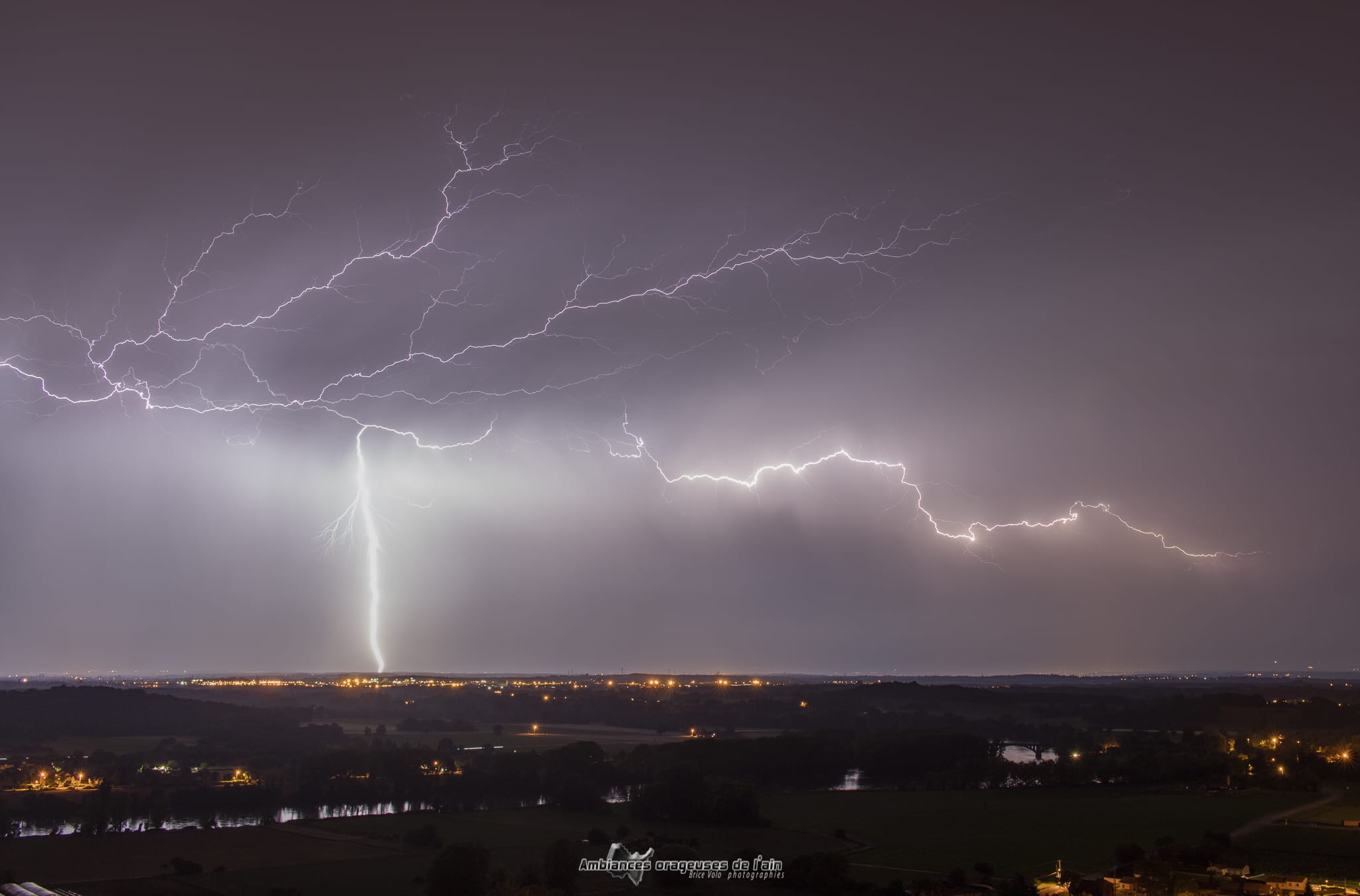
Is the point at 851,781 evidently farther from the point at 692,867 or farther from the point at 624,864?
the point at 692,867

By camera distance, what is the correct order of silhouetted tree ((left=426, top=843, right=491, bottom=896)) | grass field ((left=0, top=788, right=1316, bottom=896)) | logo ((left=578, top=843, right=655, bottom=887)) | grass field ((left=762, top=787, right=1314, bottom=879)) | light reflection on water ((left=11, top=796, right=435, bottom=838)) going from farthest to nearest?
light reflection on water ((left=11, top=796, right=435, bottom=838)), grass field ((left=762, top=787, right=1314, bottom=879)), logo ((left=578, top=843, right=655, bottom=887)), grass field ((left=0, top=788, right=1316, bottom=896)), silhouetted tree ((left=426, top=843, right=491, bottom=896))

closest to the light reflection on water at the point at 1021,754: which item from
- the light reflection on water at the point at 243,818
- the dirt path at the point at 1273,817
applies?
the dirt path at the point at 1273,817

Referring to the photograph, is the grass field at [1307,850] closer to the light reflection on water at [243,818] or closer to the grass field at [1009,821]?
the grass field at [1009,821]

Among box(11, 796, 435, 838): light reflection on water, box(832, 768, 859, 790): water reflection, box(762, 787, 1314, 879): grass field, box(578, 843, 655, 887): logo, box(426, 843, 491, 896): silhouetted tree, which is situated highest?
box(426, 843, 491, 896): silhouetted tree

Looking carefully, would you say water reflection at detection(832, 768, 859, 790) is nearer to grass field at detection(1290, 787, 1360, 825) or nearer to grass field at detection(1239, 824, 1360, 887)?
grass field at detection(1290, 787, 1360, 825)

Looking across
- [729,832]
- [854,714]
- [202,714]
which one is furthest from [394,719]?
[729,832]

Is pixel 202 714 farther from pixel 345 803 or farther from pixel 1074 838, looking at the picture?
pixel 1074 838

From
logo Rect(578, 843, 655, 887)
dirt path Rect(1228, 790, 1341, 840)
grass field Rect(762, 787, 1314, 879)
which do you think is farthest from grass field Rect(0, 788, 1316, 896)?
logo Rect(578, 843, 655, 887)

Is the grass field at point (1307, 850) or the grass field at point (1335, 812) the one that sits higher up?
the grass field at point (1307, 850)
